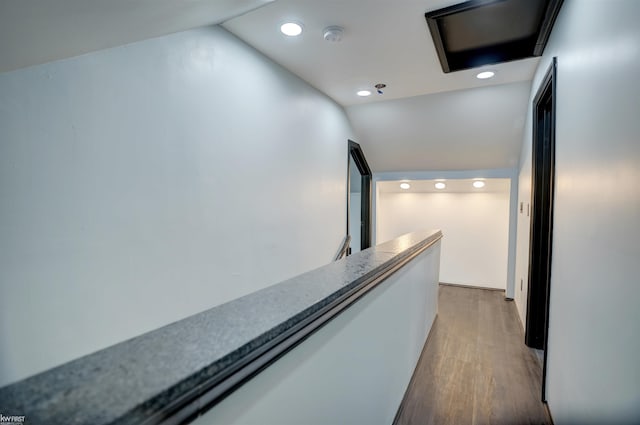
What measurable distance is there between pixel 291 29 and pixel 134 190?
1.42 m

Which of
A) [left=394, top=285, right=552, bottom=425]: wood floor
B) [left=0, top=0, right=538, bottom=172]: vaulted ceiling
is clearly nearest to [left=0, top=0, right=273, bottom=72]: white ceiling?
[left=0, top=0, right=538, bottom=172]: vaulted ceiling

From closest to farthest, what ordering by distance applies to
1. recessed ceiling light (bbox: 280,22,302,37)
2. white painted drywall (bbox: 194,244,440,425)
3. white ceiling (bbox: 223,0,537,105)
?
white painted drywall (bbox: 194,244,440,425)
white ceiling (bbox: 223,0,537,105)
recessed ceiling light (bbox: 280,22,302,37)

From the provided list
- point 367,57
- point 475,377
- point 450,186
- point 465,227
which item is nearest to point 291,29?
point 367,57

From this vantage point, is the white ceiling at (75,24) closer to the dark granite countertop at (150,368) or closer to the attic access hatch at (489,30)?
the dark granite countertop at (150,368)

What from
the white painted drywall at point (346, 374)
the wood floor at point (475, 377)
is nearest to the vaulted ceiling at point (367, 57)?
the white painted drywall at point (346, 374)

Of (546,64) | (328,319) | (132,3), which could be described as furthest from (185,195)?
(546,64)

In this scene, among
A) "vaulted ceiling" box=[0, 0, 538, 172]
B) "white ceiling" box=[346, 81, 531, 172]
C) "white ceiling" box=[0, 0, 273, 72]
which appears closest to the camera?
"white ceiling" box=[0, 0, 273, 72]

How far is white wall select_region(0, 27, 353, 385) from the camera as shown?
1.15 metres

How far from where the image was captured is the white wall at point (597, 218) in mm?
886

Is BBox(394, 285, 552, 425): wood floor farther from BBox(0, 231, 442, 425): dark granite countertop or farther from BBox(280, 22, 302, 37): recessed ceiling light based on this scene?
BBox(280, 22, 302, 37): recessed ceiling light

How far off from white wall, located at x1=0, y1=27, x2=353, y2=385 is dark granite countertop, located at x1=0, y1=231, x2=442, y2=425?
100 centimetres

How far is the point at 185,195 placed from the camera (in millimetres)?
1815

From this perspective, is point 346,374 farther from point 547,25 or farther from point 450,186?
point 450,186

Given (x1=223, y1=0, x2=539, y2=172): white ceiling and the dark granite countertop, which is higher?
(x1=223, y1=0, x2=539, y2=172): white ceiling
